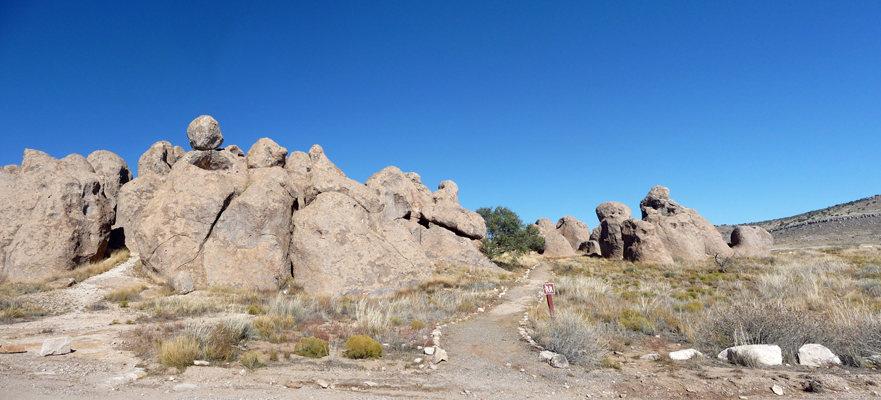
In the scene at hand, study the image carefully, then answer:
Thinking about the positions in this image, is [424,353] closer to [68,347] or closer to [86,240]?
[68,347]

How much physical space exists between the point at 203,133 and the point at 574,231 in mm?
44071

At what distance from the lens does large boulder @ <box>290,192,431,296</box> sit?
16125 millimetres

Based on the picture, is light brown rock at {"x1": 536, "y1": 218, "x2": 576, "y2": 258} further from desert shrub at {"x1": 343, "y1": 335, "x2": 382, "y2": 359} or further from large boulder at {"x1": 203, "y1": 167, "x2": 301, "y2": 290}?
desert shrub at {"x1": 343, "y1": 335, "x2": 382, "y2": 359}

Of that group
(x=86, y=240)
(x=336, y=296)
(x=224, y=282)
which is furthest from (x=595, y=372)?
(x=86, y=240)

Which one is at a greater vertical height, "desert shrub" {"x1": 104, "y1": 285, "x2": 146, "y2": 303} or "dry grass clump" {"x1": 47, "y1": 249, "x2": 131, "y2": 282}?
"dry grass clump" {"x1": 47, "y1": 249, "x2": 131, "y2": 282}

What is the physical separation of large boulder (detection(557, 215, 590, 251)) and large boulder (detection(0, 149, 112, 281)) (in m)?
45.4

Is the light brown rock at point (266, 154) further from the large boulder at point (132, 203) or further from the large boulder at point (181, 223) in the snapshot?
the large boulder at point (132, 203)

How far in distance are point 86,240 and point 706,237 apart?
1726 inches

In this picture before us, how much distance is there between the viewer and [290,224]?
18219 millimetres

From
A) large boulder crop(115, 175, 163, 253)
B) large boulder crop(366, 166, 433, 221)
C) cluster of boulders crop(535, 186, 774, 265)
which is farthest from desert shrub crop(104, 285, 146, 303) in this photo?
cluster of boulders crop(535, 186, 774, 265)

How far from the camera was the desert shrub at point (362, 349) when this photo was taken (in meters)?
7.93

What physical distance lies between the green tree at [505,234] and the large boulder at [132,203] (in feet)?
75.5

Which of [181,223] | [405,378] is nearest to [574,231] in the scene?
[181,223]

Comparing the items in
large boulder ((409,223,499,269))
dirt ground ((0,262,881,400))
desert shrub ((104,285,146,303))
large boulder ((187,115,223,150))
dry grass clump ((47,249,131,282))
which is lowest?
dirt ground ((0,262,881,400))
